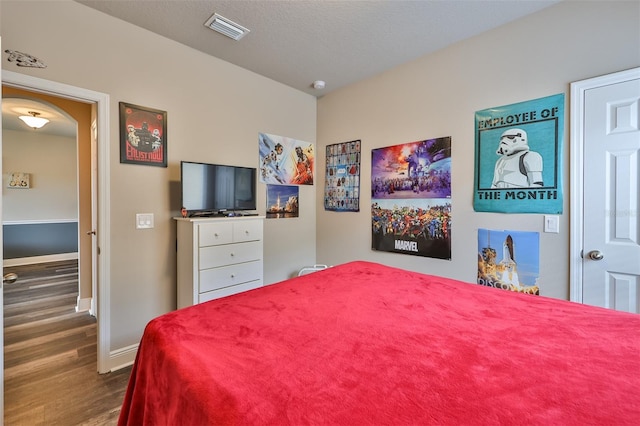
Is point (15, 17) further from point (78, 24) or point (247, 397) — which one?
point (247, 397)

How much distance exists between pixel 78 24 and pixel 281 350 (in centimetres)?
269

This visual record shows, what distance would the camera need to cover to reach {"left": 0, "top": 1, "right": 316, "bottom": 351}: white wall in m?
1.92

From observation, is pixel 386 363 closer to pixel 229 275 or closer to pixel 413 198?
pixel 229 275

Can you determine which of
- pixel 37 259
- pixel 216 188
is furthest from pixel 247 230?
pixel 37 259

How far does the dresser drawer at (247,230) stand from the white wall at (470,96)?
3.80ft

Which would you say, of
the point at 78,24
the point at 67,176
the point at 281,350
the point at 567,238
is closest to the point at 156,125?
the point at 78,24

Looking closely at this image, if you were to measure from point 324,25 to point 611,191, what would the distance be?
2.39 metres

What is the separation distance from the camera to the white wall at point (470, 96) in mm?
1869

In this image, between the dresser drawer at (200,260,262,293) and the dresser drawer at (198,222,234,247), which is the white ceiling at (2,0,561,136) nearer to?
the dresser drawer at (198,222,234,247)

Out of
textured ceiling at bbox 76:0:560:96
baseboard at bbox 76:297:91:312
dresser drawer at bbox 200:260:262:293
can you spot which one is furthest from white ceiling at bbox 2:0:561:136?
baseboard at bbox 76:297:91:312

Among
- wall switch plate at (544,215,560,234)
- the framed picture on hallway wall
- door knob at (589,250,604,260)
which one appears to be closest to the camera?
door knob at (589,250,604,260)

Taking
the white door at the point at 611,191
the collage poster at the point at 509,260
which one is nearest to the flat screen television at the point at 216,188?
the collage poster at the point at 509,260

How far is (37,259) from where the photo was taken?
18.0 feet

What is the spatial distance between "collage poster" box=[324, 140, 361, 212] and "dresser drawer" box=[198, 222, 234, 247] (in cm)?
146
